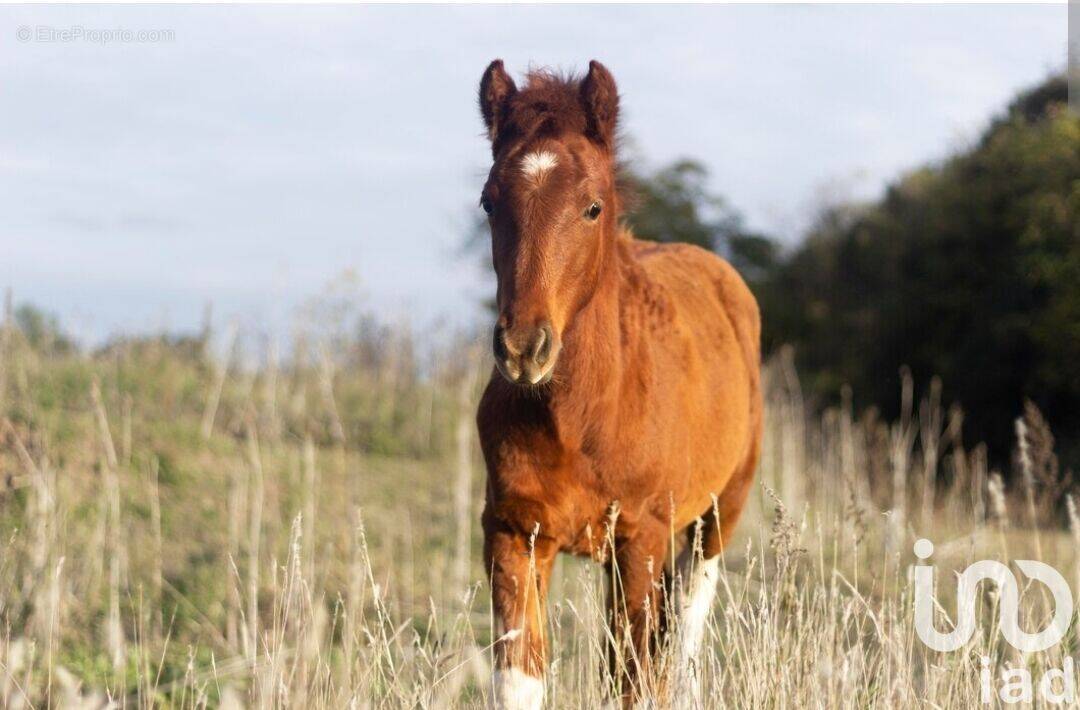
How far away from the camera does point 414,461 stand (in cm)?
1317

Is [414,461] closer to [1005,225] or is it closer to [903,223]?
[1005,225]

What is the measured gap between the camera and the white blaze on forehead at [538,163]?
14.2 ft

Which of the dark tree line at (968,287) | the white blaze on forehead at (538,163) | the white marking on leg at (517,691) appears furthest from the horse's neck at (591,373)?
the dark tree line at (968,287)

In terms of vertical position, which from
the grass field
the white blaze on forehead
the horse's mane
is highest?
the horse's mane

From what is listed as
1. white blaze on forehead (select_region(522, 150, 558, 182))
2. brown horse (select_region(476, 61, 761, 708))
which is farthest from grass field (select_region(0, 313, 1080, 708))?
white blaze on forehead (select_region(522, 150, 558, 182))

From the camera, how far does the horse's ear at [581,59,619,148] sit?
472 centimetres

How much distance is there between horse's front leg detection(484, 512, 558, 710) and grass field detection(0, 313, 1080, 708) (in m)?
0.12

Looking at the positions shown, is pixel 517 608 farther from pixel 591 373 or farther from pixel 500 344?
pixel 500 344

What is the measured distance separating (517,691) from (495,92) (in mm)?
2365

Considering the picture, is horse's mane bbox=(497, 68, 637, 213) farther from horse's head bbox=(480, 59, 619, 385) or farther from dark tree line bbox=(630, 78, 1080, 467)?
dark tree line bbox=(630, 78, 1080, 467)

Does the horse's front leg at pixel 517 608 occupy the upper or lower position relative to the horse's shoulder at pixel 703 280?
lower

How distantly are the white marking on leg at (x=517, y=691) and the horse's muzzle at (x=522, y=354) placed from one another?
1148mm

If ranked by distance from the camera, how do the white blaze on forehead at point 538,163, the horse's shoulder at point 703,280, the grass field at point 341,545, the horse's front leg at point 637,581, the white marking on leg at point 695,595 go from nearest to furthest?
1. the grass field at point 341,545
2. the white blaze on forehead at point 538,163
3. the white marking on leg at point 695,595
4. the horse's front leg at point 637,581
5. the horse's shoulder at point 703,280

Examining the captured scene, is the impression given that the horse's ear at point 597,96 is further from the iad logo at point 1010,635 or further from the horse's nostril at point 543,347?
the iad logo at point 1010,635
